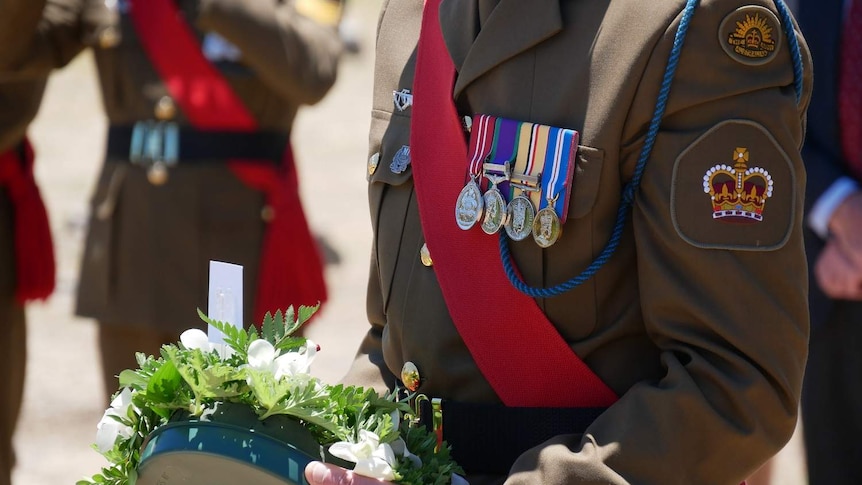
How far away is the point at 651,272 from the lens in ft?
5.65

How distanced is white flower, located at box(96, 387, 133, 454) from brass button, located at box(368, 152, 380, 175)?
0.56 meters

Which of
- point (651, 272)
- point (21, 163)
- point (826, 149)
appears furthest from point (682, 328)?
point (21, 163)

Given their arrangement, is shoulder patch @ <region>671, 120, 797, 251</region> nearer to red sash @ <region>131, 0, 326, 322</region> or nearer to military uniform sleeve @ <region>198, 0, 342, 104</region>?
military uniform sleeve @ <region>198, 0, 342, 104</region>

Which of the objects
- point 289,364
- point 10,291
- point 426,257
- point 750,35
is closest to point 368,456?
point 289,364

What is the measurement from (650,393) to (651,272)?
0.16 m

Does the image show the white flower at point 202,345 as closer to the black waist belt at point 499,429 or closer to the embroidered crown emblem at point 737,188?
→ the black waist belt at point 499,429

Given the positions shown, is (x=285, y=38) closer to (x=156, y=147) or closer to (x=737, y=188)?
(x=156, y=147)

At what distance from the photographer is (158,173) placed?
404 cm

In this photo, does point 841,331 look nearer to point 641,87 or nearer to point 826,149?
point 826,149

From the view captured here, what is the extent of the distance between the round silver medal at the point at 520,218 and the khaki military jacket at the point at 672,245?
0.09 ft

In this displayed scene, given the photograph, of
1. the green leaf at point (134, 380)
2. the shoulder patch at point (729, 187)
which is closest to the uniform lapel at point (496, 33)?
the shoulder patch at point (729, 187)

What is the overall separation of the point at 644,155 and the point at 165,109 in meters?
2.53

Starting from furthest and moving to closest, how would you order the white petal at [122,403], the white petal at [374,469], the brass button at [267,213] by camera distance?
the brass button at [267,213]
the white petal at [122,403]
the white petal at [374,469]

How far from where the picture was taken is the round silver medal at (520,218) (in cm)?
181
